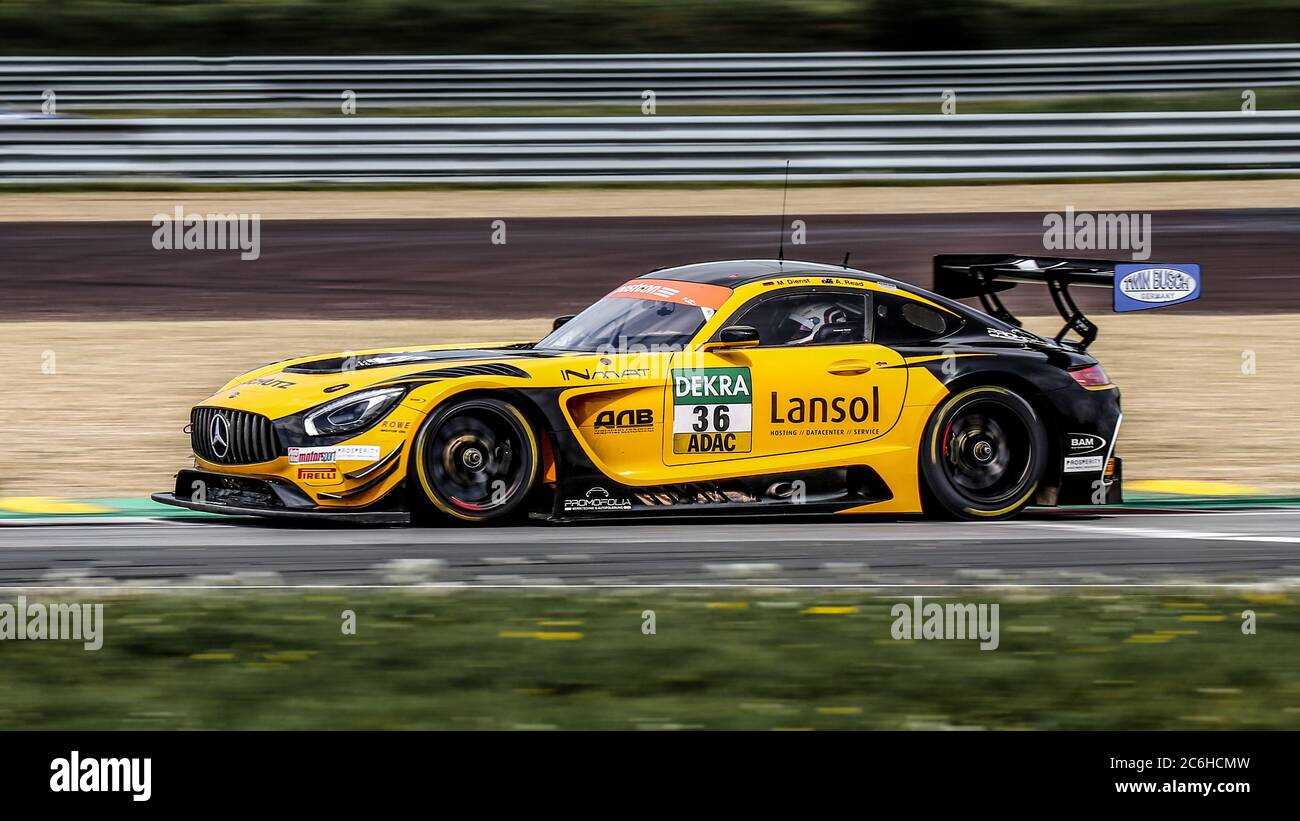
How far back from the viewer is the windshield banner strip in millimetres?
9180

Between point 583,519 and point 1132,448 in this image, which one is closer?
point 583,519

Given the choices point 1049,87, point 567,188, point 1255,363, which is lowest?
point 1255,363

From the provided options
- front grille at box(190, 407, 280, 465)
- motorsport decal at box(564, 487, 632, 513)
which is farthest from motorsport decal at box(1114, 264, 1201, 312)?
front grille at box(190, 407, 280, 465)

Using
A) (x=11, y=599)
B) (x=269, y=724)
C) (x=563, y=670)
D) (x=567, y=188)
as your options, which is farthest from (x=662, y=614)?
(x=567, y=188)

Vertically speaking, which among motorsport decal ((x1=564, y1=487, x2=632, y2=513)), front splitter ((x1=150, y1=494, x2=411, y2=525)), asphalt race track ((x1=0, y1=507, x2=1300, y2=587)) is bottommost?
asphalt race track ((x1=0, y1=507, x2=1300, y2=587))

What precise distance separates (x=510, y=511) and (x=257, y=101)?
13.0m

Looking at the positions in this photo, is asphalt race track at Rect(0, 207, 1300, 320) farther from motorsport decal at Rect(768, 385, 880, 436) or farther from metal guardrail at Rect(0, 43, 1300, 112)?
motorsport decal at Rect(768, 385, 880, 436)

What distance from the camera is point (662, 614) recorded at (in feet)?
20.5

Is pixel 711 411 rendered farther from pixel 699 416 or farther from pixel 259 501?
pixel 259 501

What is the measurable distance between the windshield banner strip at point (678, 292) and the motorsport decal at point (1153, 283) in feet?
6.81

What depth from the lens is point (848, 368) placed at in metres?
9.09

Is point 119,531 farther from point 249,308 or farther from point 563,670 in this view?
point 249,308

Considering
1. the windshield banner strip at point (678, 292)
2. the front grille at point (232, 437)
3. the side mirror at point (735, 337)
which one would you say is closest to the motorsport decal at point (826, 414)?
the side mirror at point (735, 337)

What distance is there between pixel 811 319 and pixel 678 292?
71 centimetres
